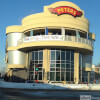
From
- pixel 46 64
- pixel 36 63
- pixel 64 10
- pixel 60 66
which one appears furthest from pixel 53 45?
pixel 64 10

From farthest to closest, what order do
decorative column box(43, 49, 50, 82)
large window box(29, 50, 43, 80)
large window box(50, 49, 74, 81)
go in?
1. large window box(29, 50, 43, 80)
2. large window box(50, 49, 74, 81)
3. decorative column box(43, 49, 50, 82)

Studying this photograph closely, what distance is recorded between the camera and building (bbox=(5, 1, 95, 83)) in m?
36.5

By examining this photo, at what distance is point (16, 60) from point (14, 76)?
11.0 feet

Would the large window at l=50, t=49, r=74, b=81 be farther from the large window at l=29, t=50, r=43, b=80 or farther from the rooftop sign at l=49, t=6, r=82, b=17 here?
the rooftop sign at l=49, t=6, r=82, b=17

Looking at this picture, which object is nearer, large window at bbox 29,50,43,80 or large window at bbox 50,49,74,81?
large window at bbox 50,49,74,81

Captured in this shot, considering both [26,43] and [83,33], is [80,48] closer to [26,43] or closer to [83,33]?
[83,33]

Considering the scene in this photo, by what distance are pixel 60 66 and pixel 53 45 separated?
4.45 metres

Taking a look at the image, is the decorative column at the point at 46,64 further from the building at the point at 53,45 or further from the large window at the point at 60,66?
the large window at the point at 60,66

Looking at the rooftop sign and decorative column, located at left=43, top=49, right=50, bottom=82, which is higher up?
the rooftop sign

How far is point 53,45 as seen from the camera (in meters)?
35.4

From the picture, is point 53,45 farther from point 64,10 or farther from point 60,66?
point 64,10

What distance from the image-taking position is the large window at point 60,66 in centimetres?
3700

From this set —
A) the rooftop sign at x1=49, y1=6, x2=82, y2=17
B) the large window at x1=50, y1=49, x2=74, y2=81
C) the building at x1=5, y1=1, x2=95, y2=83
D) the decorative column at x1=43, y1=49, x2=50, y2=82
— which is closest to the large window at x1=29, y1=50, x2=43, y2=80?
the building at x1=5, y1=1, x2=95, y2=83

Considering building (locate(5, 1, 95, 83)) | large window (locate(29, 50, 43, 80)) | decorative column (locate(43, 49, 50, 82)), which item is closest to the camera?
building (locate(5, 1, 95, 83))
